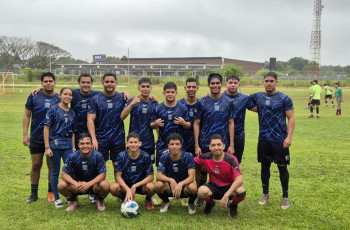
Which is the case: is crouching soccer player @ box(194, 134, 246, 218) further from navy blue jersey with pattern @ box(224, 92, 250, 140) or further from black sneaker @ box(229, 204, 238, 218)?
navy blue jersey with pattern @ box(224, 92, 250, 140)

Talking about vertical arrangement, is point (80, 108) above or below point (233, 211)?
above

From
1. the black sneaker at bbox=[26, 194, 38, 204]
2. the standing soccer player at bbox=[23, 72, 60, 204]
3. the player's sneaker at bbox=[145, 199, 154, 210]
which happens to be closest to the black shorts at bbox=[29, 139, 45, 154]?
the standing soccer player at bbox=[23, 72, 60, 204]

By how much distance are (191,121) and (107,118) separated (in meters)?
1.33

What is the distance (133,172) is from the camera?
525 cm

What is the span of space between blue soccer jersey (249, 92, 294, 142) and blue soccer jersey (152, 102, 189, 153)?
4.04 feet

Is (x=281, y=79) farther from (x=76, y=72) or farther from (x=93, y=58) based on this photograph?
(x=93, y=58)

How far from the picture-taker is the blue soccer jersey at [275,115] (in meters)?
5.39

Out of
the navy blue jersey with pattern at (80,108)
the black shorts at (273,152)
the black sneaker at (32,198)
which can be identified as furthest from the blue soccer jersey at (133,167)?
the black shorts at (273,152)

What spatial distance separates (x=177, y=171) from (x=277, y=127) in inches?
66.6

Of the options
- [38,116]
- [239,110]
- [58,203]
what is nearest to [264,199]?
[239,110]

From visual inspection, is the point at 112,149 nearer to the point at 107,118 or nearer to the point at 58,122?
the point at 107,118

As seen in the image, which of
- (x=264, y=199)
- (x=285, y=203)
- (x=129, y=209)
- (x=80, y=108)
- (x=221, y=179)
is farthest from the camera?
(x=80, y=108)

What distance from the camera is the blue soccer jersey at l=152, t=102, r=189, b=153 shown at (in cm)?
539

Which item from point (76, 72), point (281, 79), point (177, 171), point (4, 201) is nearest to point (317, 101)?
point (177, 171)
